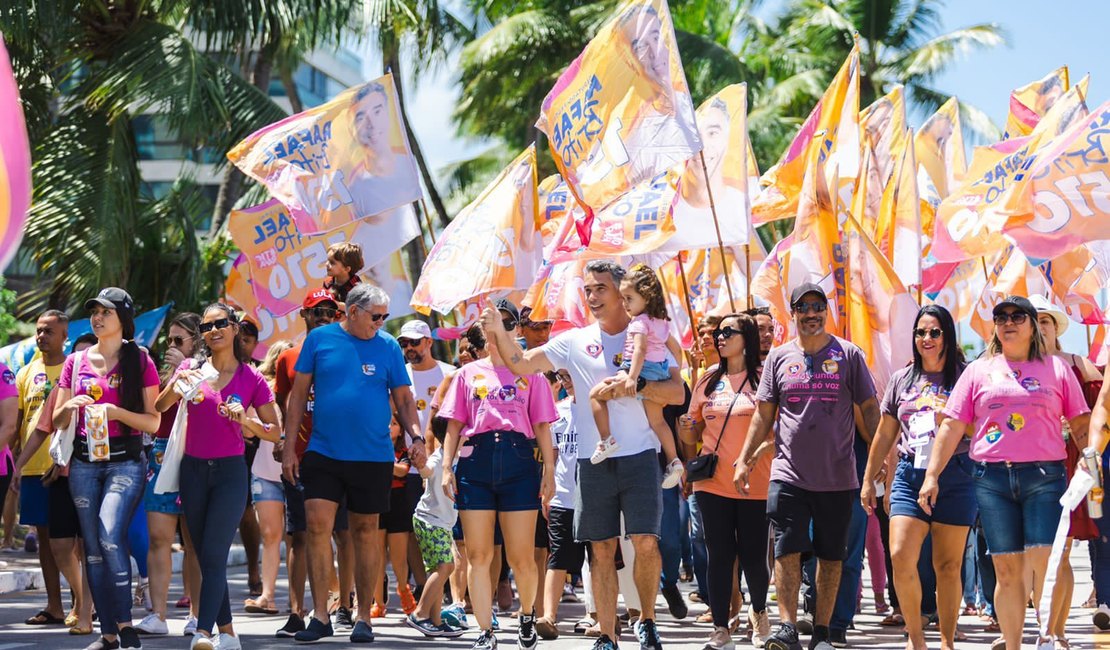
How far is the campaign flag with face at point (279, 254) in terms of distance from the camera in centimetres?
1348

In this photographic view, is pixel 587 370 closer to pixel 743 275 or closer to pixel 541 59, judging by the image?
pixel 743 275

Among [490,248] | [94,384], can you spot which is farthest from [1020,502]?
[490,248]

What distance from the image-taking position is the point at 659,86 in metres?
11.1

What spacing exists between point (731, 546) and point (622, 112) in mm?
3659

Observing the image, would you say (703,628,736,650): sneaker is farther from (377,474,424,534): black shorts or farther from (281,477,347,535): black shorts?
(281,477,347,535): black shorts

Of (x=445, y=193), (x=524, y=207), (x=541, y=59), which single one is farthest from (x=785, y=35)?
(x=524, y=207)

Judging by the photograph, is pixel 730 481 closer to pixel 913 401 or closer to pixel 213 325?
pixel 913 401

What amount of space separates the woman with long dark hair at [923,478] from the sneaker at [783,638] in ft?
1.94

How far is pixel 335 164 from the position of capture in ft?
42.3

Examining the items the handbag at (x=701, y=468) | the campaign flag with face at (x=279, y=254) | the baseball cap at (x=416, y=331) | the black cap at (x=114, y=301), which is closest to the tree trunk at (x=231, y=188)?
the campaign flag with face at (x=279, y=254)

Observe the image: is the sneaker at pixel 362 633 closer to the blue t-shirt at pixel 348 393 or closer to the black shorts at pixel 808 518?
the blue t-shirt at pixel 348 393

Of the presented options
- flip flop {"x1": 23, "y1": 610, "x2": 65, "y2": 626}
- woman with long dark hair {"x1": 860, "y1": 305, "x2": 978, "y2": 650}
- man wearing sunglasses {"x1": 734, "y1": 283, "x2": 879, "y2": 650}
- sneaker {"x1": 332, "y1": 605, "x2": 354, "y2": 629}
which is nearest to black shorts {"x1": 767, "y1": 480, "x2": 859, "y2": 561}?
man wearing sunglasses {"x1": 734, "y1": 283, "x2": 879, "y2": 650}

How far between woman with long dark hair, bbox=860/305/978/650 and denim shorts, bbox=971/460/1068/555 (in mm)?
408

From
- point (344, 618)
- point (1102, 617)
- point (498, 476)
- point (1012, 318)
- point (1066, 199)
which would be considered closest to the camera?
point (1012, 318)
